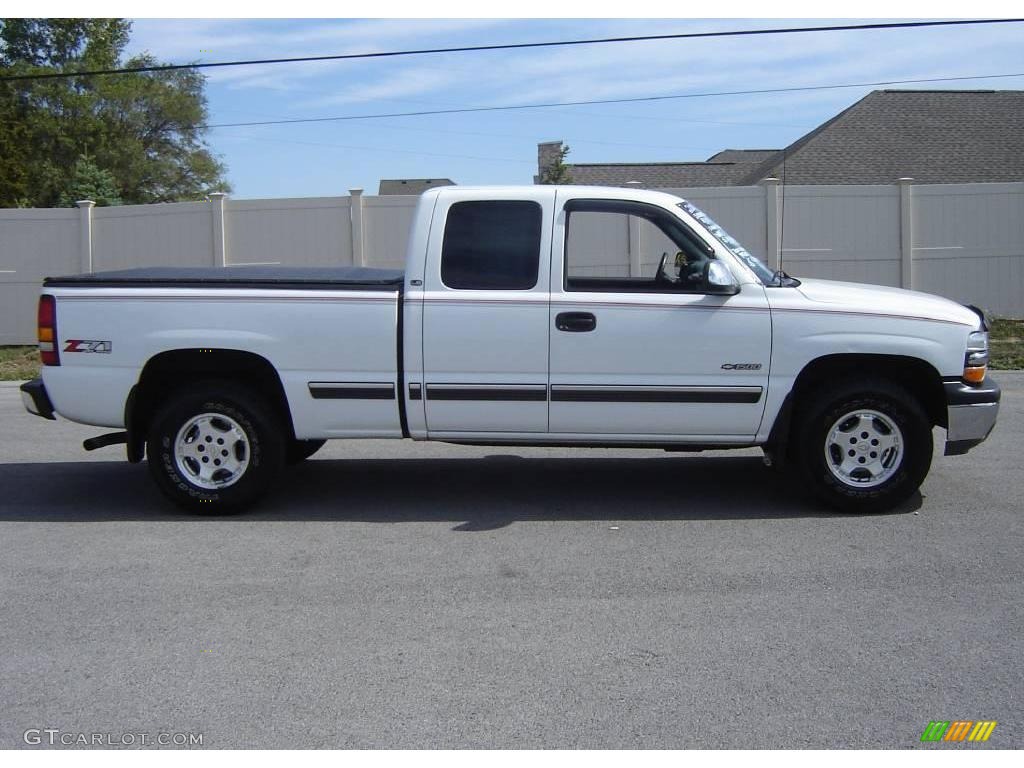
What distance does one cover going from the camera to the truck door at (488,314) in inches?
259

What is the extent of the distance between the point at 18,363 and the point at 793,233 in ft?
40.5

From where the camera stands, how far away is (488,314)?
6578mm

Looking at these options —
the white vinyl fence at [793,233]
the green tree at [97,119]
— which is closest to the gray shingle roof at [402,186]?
the green tree at [97,119]

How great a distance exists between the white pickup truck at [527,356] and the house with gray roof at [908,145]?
2093 centimetres

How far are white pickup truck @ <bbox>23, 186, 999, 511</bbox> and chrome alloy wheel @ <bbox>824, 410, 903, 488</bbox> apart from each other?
0.04ft

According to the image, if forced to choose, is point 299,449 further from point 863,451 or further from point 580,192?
point 863,451

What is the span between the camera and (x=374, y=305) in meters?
6.60

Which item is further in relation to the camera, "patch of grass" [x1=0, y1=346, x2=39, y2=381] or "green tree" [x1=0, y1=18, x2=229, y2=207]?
"green tree" [x1=0, y1=18, x2=229, y2=207]

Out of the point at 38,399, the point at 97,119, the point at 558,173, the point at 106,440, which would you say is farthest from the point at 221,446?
the point at 97,119

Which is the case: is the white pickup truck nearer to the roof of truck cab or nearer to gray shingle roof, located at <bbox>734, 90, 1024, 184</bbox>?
the roof of truck cab

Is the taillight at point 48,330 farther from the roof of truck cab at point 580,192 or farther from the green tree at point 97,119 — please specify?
the green tree at point 97,119

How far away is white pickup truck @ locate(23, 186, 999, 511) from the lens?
6.54 m

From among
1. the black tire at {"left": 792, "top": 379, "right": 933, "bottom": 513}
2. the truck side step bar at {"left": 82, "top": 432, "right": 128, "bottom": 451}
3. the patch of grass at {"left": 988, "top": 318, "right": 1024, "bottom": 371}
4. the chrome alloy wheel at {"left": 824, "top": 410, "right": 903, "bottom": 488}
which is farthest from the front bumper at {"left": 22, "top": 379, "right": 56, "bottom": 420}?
the patch of grass at {"left": 988, "top": 318, "right": 1024, "bottom": 371}

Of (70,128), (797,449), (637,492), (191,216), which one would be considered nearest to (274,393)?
(637,492)
